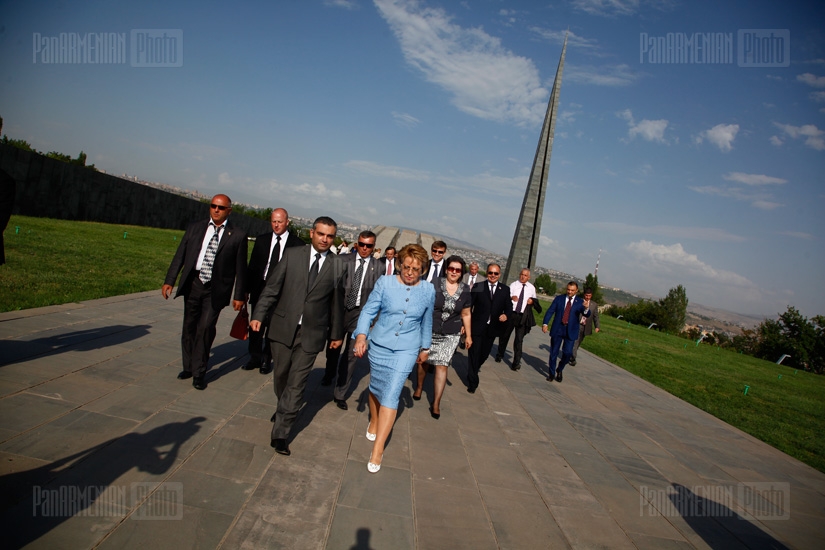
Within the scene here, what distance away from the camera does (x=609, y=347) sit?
15.6 metres

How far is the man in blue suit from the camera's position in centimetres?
806

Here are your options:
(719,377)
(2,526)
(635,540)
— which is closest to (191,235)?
(2,526)

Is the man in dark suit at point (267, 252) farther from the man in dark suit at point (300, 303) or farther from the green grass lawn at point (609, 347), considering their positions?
the green grass lawn at point (609, 347)

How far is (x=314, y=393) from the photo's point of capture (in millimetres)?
5387

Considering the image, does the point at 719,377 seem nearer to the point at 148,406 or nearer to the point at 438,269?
the point at 438,269

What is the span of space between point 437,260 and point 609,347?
10596 millimetres

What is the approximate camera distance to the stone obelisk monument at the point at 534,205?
2134cm

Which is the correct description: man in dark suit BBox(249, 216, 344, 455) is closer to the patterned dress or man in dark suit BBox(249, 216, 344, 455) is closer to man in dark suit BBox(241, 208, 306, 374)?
man in dark suit BBox(241, 208, 306, 374)

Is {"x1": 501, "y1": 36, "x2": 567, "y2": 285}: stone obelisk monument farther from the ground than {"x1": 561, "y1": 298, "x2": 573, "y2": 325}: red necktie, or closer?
farther from the ground

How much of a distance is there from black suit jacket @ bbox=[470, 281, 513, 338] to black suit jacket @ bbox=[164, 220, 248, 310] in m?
3.32

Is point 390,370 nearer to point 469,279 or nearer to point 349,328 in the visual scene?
point 349,328

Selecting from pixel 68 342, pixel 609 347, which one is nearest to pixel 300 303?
pixel 68 342

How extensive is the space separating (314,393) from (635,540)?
11.6 ft

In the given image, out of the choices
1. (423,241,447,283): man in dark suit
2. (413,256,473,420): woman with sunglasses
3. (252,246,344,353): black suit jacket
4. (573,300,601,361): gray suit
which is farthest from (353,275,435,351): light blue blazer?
(573,300,601,361): gray suit
